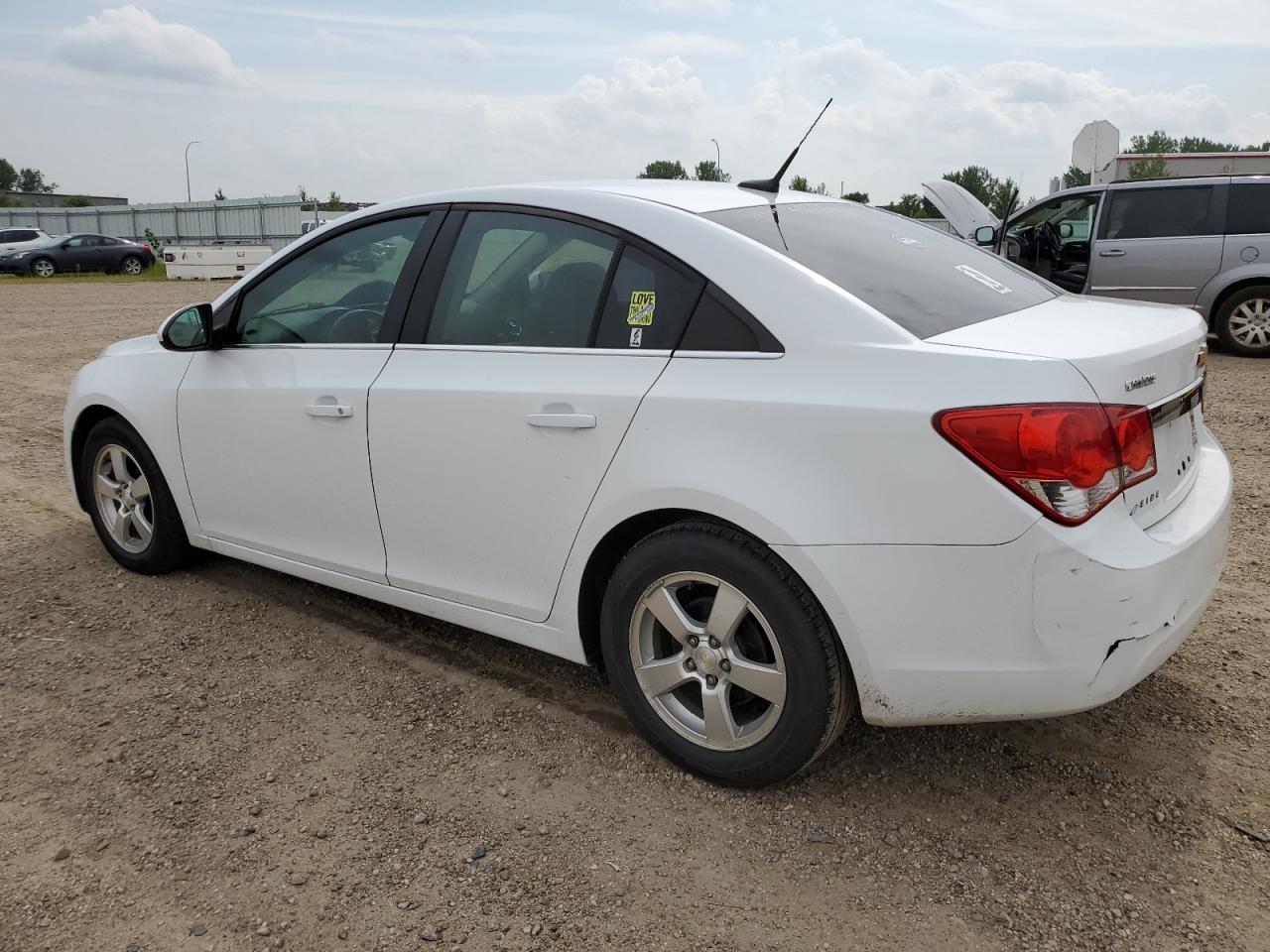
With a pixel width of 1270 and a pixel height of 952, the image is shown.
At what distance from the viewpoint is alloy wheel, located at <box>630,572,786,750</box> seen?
2.71m

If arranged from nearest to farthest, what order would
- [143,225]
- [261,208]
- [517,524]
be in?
[517,524] < [261,208] < [143,225]

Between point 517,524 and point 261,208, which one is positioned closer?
point 517,524

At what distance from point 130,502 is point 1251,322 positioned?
406 inches

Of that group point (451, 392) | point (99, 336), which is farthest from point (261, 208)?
point (451, 392)

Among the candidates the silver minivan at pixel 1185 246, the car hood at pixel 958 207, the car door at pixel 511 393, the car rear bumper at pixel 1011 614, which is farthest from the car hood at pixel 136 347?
the car hood at pixel 958 207

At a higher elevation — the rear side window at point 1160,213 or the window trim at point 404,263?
the rear side window at point 1160,213

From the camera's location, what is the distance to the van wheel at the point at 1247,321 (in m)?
10.3

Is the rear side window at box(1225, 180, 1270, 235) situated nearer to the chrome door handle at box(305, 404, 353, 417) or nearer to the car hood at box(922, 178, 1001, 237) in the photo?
the car hood at box(922, 178, 1001, 237)

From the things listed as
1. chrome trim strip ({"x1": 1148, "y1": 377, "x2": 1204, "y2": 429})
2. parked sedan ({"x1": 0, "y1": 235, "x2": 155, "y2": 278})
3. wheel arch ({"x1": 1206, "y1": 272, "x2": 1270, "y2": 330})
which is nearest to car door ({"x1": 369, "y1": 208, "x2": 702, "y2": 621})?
chrome trim strip ({"x1": 1148, "y1": 377, "x2": 1204, "y2": 429})

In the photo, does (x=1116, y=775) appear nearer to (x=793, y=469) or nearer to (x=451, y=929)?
(x=793, y=469)

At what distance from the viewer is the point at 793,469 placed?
255 centimetres

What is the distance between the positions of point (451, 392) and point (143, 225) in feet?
155

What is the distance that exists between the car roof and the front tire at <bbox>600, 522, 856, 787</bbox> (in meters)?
1.03

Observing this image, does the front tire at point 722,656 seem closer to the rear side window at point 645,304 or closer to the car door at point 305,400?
the rear side window at point 645,304
